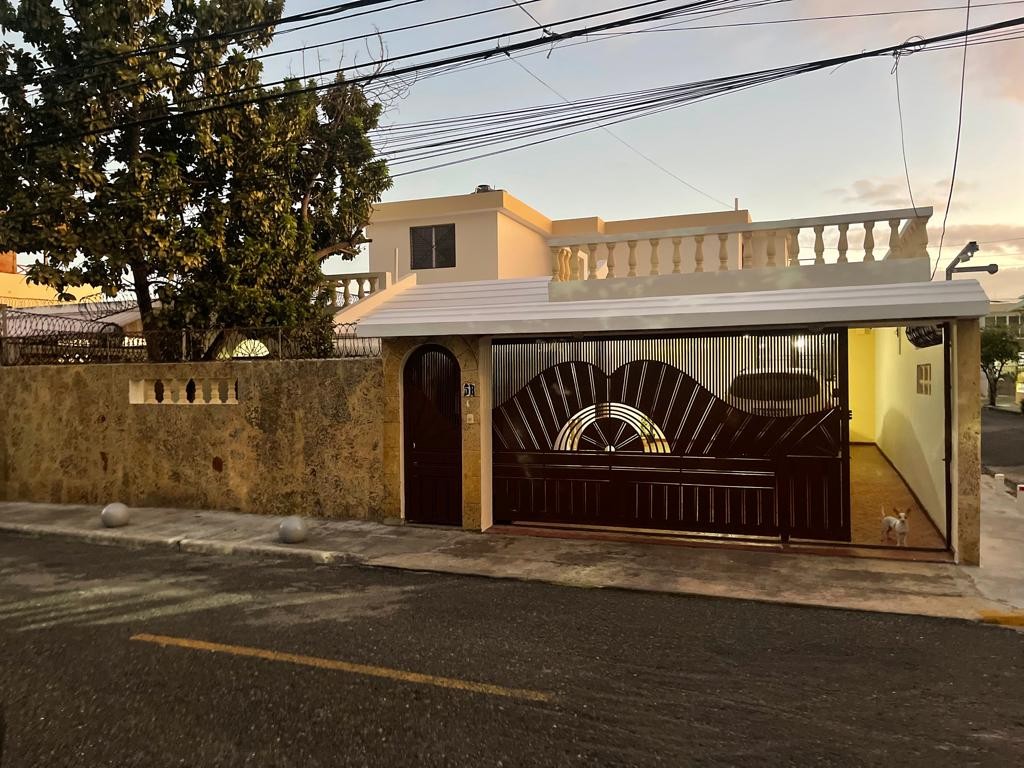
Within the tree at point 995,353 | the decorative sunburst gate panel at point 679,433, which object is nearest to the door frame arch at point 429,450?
the decorative sunburst gate panel at point 679,433

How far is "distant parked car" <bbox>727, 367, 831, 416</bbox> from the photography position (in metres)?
7.70

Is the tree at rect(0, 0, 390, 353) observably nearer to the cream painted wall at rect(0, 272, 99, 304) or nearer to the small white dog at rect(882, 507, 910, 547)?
the small white dog at rect(882, 507, 910, 547)

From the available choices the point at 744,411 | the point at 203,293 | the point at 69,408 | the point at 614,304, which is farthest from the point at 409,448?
the point at 69,408

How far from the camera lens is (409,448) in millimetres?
9250

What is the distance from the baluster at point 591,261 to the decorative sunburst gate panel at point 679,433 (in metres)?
1.03

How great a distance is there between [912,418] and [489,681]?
906cm

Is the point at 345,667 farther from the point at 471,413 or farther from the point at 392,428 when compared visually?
the point at 392,428

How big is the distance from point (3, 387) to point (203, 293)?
12.9 feet

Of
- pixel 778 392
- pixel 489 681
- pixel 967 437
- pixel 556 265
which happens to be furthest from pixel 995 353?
pixel 489 681

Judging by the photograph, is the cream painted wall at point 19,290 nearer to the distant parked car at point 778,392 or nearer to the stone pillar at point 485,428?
the stone pillar at point 485,428

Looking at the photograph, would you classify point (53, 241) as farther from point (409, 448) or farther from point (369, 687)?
point (369, 687)

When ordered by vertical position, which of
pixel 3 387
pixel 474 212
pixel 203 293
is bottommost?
pixel 3 387

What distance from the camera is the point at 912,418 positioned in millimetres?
10477

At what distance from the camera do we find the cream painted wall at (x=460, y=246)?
20000mm
